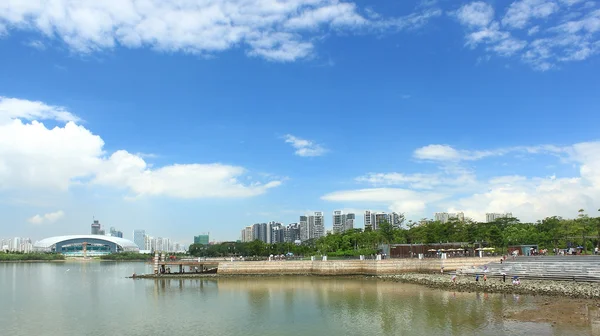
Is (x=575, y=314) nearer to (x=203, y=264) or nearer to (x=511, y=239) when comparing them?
(x=511, y=239)

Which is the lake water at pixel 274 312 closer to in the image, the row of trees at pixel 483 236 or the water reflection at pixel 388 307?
the water reflection at pixel 388 307

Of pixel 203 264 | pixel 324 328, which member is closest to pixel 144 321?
pixel 324 328

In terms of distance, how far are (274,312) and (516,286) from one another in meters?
23.8

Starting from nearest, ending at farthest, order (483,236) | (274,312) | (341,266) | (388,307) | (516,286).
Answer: (388,307) → (274,312) → (516,286) → (341,266) → (483,236)

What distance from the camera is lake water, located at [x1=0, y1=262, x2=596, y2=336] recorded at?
29938mm

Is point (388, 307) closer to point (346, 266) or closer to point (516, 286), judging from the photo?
point (516, 286)

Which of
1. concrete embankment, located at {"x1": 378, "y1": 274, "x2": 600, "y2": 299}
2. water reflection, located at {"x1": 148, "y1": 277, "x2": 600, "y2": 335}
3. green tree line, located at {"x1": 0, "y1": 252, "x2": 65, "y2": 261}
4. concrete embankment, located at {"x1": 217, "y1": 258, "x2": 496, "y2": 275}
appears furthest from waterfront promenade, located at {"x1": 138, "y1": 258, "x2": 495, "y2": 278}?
green tree line, located at {"x1": 0, "y1": 252, "x2": 65, "y2": 261}

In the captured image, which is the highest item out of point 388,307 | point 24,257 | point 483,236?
point 483,236

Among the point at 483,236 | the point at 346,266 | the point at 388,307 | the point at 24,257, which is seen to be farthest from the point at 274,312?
the point at 24,257

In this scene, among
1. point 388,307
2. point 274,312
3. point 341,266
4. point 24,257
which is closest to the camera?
point 388,307

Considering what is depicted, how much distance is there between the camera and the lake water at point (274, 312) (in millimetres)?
Answer: 29938

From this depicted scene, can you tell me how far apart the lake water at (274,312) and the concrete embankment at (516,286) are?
2.24 meters

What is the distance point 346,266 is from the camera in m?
68.2

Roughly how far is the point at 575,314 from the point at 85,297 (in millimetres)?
49075
